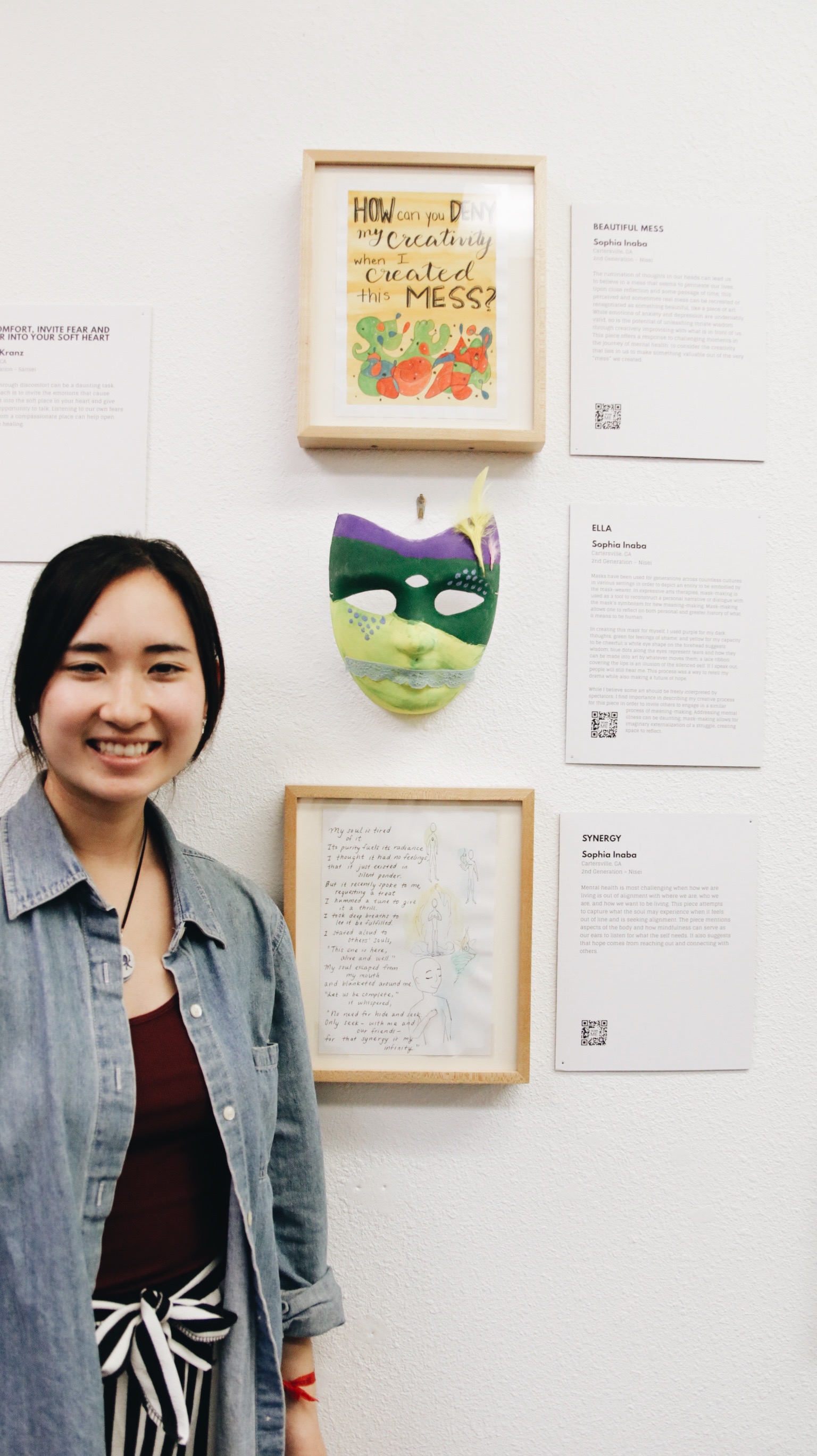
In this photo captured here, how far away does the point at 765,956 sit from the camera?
0.90 metres

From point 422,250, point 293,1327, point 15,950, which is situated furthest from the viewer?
point 422,250

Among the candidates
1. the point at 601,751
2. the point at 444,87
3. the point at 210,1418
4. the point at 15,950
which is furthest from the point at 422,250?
the point at 210,1418

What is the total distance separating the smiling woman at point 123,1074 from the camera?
56 centimetres

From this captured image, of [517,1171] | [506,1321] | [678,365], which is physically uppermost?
[678,365]

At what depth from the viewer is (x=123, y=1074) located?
59 centimetres

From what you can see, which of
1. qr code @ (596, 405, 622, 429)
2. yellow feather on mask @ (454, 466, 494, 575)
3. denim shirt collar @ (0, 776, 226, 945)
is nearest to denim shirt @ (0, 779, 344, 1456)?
denim shirt collar @ (0, 776, 226, 945)

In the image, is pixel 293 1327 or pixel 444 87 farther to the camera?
pixel 444 87

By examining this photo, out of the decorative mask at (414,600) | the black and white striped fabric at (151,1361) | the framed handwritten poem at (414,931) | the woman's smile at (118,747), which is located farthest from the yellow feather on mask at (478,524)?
the black and white striped fabric at (151,1361)

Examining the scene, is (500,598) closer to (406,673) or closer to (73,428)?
(406,673)

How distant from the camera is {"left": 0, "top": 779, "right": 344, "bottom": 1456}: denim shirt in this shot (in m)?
0.56

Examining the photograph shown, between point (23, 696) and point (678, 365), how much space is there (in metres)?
0.70

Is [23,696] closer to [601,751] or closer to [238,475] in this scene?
[238,475]

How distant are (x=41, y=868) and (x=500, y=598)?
0.50m

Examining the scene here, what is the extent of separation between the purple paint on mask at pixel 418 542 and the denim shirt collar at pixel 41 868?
0.33 metres
